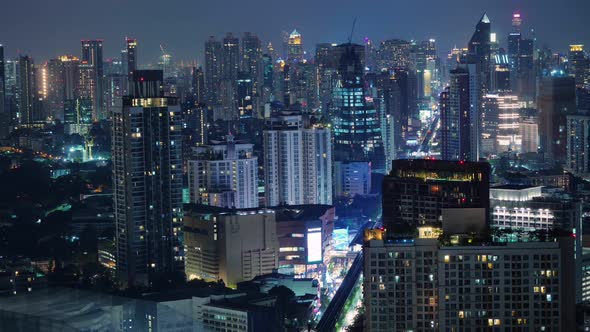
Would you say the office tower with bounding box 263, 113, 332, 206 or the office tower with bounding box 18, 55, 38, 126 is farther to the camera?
the office tower with bounding box 18, 55, 38, 126

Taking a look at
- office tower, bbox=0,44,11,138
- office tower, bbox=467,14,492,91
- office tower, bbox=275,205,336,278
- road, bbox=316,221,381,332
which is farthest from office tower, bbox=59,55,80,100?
road, bbox=316,221,381,332

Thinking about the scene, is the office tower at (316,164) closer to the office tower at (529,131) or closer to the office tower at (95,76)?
the office tower at (95,76)

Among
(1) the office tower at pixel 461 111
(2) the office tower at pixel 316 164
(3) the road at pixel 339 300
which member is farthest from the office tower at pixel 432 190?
(1) the office tower at pixel 461 111

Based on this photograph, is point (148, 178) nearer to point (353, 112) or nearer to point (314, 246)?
point (314, 246)

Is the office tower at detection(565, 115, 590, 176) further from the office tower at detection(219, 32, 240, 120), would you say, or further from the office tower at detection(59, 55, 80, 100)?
the office tower at detection(59, 55, 80, 100)

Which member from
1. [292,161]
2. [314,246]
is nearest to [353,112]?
[292,161]

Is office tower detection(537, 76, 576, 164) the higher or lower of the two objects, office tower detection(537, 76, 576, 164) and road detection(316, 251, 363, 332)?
the higher
